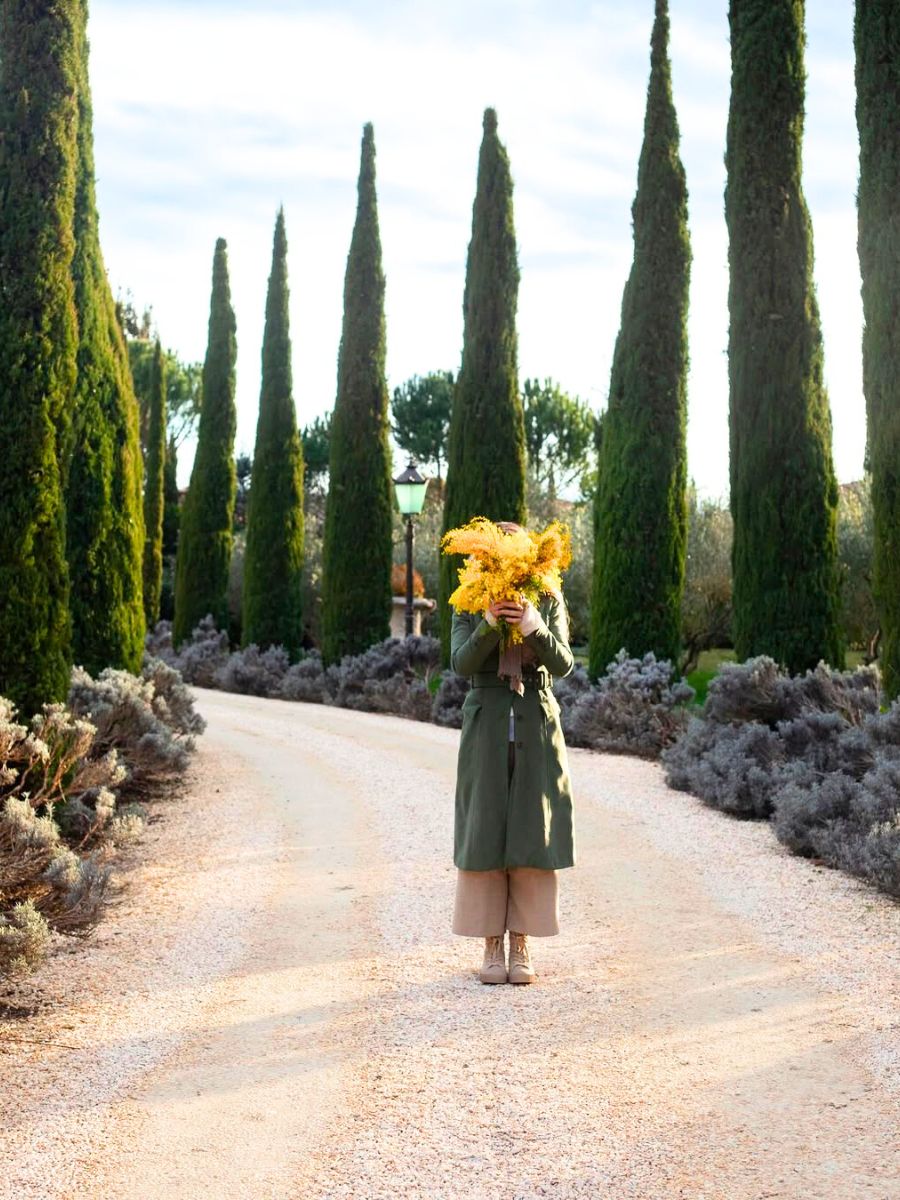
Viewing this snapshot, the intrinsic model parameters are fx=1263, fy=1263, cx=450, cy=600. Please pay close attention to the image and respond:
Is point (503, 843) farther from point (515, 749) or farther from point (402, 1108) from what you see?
point (402, 1108)

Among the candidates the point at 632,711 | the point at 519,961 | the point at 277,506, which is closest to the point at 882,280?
the point at 632,711

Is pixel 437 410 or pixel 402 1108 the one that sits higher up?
pixel 437 410

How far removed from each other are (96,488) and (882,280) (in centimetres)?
734

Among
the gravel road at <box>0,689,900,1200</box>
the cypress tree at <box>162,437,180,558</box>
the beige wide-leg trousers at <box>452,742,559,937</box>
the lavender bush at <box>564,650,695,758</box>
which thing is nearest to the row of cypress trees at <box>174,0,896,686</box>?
the lavender bush at <box>564,650,695,758</box>

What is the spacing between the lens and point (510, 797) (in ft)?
19.2

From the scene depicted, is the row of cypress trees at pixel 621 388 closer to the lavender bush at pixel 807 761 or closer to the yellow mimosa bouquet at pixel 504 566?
the lavender bush at pixel 807 761

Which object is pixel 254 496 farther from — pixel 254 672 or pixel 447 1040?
pixel 447 1040

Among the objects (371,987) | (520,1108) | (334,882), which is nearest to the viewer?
(520,1108)

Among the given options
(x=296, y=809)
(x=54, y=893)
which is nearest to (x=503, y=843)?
(x=54, y=893)

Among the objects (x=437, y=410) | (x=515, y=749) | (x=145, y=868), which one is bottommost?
(x=145, y=868)

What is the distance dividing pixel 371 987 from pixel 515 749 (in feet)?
4.13

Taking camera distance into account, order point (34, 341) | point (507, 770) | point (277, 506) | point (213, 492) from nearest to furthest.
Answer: point (507, 770) < point (34, 341) < point (277, 506) < point (213, 492)

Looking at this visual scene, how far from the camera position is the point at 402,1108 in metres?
4.25

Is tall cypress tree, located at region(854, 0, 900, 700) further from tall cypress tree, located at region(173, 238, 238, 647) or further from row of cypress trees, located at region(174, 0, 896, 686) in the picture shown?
tall cypress tree, located at region(173, 238, 238, 647)
